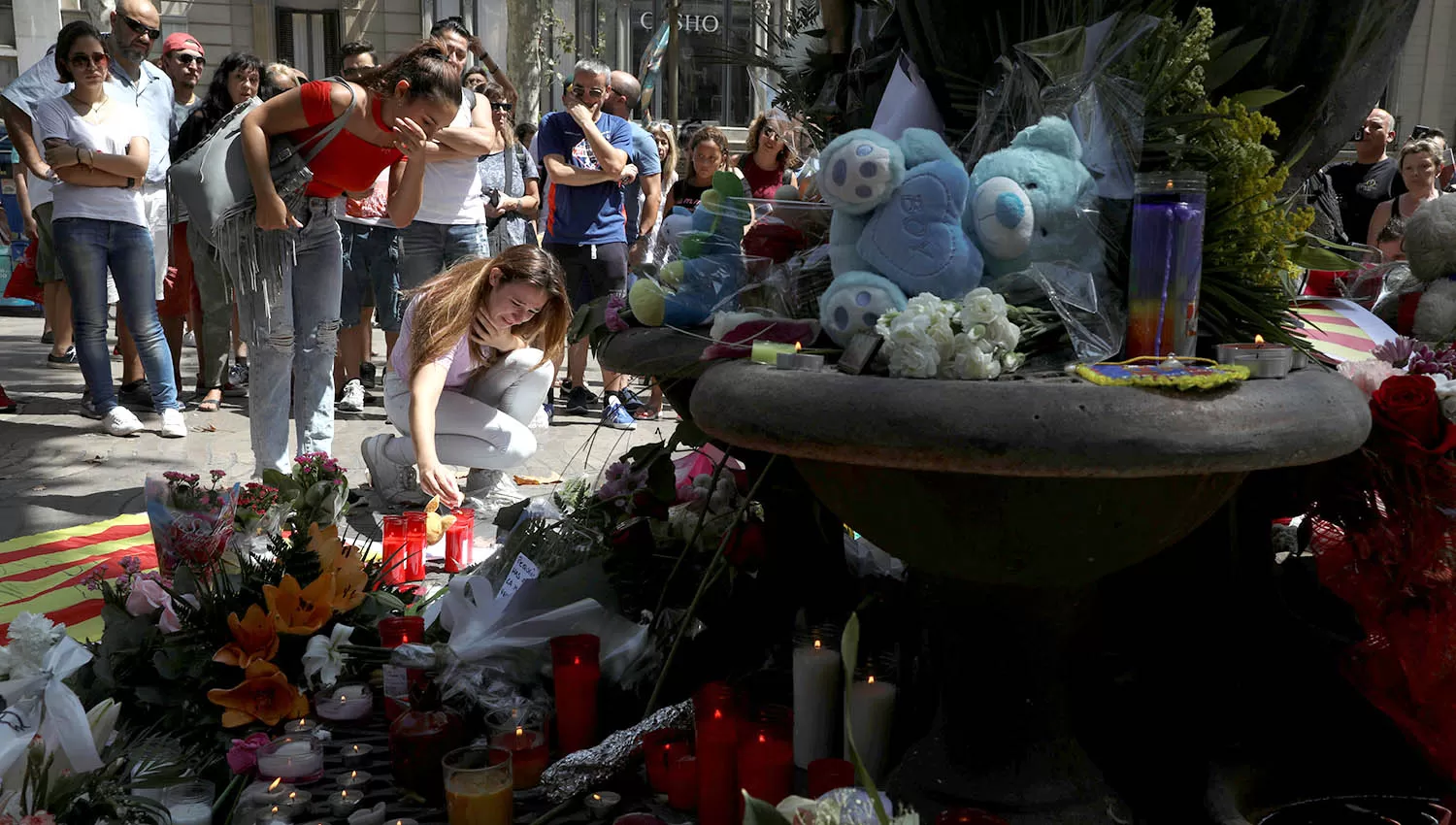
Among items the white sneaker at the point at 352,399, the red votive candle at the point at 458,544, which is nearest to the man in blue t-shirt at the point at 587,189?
the white sneaker at the point at 352,399

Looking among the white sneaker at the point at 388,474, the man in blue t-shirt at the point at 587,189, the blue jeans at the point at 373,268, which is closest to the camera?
the white sneaker at the point at 388,474

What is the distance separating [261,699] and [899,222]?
1.63 m

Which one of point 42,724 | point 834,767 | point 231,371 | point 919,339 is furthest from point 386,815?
point 231,371

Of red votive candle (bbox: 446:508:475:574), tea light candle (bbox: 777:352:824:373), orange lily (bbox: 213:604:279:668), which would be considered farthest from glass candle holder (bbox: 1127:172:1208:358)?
red votive candle (bbox: 446:508:475:574)

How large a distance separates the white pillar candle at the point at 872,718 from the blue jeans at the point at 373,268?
498 cm

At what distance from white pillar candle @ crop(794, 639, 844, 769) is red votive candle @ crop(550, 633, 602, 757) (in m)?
0.41

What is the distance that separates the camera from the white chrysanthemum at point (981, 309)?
157 cm

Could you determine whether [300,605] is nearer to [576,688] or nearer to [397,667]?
[397,667]

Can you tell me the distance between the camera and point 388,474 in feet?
15.6

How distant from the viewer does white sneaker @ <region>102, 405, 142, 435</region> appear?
19.3 ft

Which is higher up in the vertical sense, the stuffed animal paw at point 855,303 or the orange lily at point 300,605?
the stuffed animal paw at point 855,303

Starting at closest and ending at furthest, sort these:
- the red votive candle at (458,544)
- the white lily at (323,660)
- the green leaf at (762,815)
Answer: the green leaf at (762,815)
the white lily at (323,660)
the red votive candle at (458,544)

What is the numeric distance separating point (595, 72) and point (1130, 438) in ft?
18.2

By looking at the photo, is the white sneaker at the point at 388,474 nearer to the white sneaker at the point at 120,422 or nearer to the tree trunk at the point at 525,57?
the white sneaker at the point at 120,422
